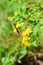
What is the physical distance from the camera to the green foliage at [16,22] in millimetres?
2736

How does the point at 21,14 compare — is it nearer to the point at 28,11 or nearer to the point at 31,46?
the point at 28,11

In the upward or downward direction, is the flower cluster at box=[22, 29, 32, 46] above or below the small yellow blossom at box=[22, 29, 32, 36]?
below

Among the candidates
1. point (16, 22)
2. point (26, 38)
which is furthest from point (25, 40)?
point (16, 22)

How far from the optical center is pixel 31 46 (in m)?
2.78

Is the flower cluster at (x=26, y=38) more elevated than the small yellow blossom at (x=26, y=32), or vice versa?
the small yellow blossom at (x=26, y=32)

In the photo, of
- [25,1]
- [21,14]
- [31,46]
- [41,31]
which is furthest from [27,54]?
[25,1]

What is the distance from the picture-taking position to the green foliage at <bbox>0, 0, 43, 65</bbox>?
2.74 meters

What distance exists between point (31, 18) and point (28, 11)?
18cm

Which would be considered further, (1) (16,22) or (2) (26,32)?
(1) (16,22)

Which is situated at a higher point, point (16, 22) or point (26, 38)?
point (16, 22)

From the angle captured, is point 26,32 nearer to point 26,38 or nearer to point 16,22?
point 26,38

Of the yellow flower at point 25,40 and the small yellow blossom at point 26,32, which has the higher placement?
the small yellow blossom at point 26,32

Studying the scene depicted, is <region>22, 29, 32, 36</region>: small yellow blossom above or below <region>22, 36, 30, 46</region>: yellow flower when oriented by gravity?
above

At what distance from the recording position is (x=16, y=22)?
2.99 meters
